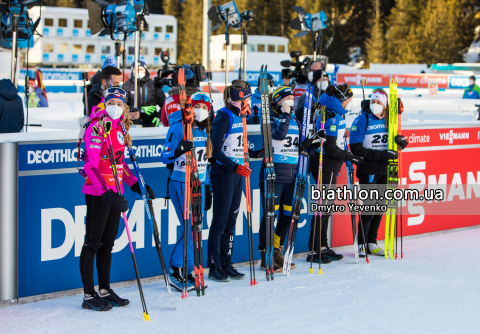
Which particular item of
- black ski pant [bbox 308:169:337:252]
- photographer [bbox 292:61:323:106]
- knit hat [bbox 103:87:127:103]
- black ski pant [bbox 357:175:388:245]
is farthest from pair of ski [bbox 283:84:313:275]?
knit hat [bbox 103:87:127:103]

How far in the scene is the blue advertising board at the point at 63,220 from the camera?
15.0ft

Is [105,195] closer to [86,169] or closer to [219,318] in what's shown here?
[86,169]

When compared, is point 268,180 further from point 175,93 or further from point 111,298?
point 111,298

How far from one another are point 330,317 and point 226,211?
127cm

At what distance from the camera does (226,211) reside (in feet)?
16.9

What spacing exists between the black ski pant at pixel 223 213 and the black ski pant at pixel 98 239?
1027mm

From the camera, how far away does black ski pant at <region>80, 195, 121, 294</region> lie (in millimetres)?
4273

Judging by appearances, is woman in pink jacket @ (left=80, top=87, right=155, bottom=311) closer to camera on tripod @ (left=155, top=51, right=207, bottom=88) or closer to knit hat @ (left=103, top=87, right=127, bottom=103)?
knit hat @ (left=103, top=87, right=127, bottom=103)

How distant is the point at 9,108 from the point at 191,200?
2.89 meters

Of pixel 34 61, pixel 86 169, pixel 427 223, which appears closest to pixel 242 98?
pixel 86 169

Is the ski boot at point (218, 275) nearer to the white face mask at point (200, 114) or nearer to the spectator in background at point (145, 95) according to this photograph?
the white face mask at point (200, 114)

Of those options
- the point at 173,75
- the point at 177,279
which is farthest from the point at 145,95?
the point at 177,279

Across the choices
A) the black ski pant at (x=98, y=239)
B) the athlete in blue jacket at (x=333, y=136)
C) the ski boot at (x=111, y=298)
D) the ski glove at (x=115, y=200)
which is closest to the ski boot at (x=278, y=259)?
the athlete in blue jacket at (x=333, y=136)

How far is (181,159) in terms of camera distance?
191 inches
